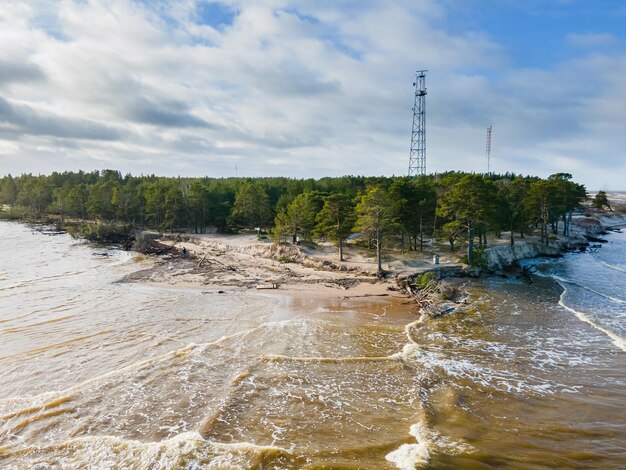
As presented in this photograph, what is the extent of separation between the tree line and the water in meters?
10.8

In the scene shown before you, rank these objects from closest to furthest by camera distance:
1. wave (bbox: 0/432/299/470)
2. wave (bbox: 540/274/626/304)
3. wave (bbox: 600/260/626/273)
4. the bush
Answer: wave (bbox: 0/432/299/470)
wave (bbox: 540/274/626/304)
the bush
wave (bbox: 600/260/626/273)

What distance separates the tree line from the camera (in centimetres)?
3519

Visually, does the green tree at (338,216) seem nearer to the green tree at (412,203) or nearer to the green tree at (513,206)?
the green tree at (412,203)

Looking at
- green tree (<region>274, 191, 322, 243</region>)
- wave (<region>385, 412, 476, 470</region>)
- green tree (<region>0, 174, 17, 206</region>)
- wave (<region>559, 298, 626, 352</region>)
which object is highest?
green tree (<region>0, 174, 17, 206</region>)

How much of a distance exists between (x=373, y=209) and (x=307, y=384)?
21.1m

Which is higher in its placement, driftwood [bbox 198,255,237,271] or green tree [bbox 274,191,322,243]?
green tree [bbox 274,191,322,243]

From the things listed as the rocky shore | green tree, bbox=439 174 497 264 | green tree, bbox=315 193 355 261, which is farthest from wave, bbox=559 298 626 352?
green tree, bbox=315 193 355 261

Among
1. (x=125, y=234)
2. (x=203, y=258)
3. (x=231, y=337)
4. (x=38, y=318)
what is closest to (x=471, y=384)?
(x=231, y=337)

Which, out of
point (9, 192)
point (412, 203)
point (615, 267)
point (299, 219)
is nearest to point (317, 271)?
point (299, 219)

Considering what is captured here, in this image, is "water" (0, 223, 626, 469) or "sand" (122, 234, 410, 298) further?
"sand" (122, 234, 410, 298)

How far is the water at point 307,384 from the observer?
1103cm

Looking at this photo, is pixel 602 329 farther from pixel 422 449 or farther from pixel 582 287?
pixel 422 449

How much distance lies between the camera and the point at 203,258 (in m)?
43.8

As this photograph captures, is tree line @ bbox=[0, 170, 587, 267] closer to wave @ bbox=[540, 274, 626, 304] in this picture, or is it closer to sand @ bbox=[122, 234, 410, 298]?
sand @ bbox=[122, 234, 410, 298]
